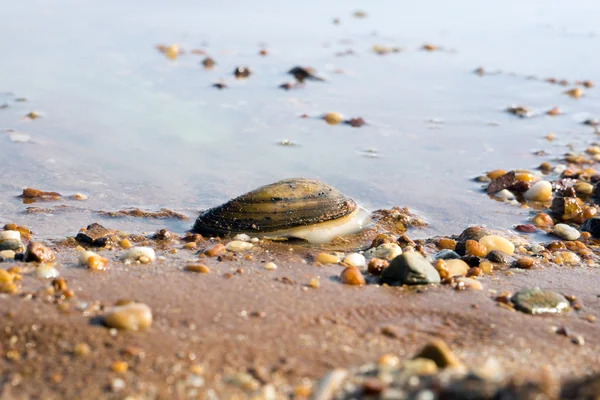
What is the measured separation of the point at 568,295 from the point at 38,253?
9.62 feet

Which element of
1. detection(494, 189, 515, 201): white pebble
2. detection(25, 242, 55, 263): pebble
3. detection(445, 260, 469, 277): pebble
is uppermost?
detection(25, 242, 55, 263): pebble

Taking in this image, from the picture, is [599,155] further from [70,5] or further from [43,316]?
[70,5]

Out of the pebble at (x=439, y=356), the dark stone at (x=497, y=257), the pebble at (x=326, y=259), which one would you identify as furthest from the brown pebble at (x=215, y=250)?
the pebble at (x=439, y=356)

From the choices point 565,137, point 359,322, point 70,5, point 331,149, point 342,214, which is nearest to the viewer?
point 359,322

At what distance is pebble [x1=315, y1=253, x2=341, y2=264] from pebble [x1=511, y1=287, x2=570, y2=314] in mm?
1047

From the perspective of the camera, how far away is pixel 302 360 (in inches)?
108

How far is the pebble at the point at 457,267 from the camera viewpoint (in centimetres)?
417

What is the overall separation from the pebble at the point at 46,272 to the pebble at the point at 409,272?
1.73 metres

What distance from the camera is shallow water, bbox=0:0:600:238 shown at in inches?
239

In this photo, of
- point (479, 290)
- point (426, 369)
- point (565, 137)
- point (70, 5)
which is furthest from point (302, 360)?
point (70, 5)

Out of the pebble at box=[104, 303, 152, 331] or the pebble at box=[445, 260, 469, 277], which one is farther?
the pebble at box=[445, 260, 469, 277]

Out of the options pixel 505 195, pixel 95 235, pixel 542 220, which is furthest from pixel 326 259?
pixel 505 195

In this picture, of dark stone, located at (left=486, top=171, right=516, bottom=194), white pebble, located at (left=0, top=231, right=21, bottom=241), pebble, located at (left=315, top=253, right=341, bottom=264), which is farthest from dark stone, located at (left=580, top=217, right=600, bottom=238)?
white pebble, located at (left=0, top=231, right=21, bottom=241)

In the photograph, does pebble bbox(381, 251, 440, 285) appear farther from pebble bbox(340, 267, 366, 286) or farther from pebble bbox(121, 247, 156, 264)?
pebble bbox(121, 247, 156, 264)
